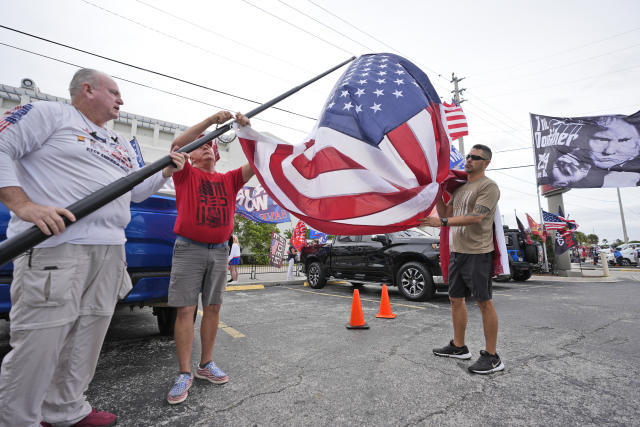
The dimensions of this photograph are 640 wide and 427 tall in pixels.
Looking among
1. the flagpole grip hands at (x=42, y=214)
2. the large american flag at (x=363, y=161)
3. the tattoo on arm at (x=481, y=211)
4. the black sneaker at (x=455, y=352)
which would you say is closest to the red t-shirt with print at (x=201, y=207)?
the large american flag at (x=363, y=161)

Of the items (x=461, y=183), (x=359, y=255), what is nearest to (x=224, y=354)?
(x=461, y=183)

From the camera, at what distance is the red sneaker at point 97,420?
170 cm

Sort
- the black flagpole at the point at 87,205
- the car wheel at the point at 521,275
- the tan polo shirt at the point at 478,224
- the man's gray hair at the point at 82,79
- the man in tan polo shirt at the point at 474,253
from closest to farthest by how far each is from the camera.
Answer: the black flagpole at the point at 87,205, the man's gray hair at the point at 82,79, the man in tan polo shirt at the point at 474,253, the tan polo shirt at the point at 478,224, the car wheel at the point at 521,275

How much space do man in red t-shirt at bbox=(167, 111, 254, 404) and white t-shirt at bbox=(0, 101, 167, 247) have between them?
499mm

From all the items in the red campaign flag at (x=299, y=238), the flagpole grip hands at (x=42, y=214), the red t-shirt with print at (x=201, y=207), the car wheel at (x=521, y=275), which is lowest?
the car wheel at (x=521, y=275)

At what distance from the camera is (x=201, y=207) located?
2268 millimetres

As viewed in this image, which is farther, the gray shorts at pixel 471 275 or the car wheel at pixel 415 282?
the car wheel at pixel 415 282

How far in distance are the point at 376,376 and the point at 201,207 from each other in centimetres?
184

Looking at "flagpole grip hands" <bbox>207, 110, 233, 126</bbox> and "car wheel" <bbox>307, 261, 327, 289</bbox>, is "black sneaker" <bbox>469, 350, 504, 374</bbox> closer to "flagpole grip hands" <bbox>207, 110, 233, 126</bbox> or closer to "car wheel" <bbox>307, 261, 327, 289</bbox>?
"flagpole grip hands" <bbox>207, 110, 233, 126</bbox>

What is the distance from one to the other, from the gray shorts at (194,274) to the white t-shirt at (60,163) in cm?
51

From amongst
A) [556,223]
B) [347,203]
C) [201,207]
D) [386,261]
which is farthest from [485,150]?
[556,223]

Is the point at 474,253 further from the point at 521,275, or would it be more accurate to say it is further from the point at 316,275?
the point at 521,275

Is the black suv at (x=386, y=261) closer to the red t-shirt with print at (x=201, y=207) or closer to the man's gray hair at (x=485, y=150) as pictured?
the man's gray hair at (x=485, y=150)

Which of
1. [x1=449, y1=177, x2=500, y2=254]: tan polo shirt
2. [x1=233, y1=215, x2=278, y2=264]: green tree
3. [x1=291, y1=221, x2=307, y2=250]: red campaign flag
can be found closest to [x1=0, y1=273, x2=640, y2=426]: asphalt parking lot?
[x1=449, y1=177, x2=500, y2=254]: tan polo shirt
